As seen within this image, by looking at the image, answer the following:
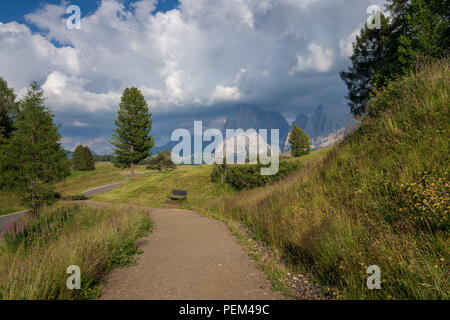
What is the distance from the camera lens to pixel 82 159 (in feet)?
218

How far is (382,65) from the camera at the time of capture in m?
19.9

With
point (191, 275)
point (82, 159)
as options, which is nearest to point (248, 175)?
point (191, 275)

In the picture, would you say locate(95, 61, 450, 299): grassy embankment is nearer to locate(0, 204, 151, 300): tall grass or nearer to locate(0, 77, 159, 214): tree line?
locate(0, 204, 151, 300): tall grass

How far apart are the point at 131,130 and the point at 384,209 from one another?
36.2 metres

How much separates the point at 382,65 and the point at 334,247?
2430 centimetres

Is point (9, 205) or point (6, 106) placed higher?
point (6, 106)

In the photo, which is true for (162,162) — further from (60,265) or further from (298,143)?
(60,265)

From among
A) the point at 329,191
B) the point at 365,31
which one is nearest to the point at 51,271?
the point at 329,191

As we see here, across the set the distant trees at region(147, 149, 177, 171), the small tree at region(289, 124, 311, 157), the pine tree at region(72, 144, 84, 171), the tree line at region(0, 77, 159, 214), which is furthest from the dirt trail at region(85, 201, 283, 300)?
the pine tree at region(72, 144, 84, 171)

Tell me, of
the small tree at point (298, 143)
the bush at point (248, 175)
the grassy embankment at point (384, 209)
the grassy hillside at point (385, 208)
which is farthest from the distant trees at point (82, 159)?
the grassy hillside at point (385, 208)

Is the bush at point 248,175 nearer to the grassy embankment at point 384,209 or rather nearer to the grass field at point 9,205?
the grassy embankment at point 384,209

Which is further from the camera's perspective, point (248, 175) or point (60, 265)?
point (248, 175)

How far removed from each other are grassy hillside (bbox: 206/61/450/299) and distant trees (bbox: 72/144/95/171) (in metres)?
75.6
